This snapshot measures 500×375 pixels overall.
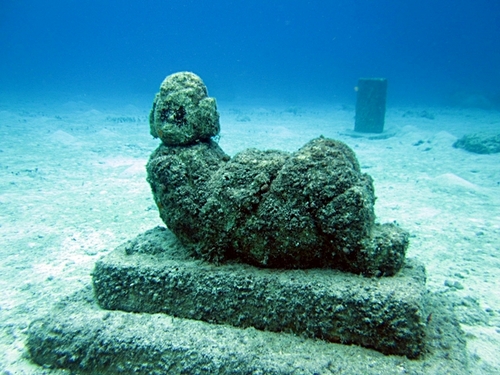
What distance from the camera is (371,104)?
16453 millimetres

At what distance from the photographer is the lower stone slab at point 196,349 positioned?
2.61 metres

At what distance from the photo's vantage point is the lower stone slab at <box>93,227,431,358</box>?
268cm

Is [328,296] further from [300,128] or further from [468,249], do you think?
[300,128]

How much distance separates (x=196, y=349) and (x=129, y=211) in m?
4.89

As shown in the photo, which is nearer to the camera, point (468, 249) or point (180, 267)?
point (180, 267)

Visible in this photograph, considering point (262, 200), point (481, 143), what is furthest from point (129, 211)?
point (481, 143)

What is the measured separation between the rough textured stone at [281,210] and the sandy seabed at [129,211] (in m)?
1.57

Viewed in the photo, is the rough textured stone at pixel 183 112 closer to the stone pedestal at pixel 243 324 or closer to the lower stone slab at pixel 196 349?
the stone pedestal at pixel 243 324

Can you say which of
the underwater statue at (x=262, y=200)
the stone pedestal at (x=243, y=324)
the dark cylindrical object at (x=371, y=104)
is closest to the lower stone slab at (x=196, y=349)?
the stone pedestal at (x=243, y=324)

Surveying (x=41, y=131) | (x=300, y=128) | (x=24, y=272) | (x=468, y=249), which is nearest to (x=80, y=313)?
(x=24, y=272)

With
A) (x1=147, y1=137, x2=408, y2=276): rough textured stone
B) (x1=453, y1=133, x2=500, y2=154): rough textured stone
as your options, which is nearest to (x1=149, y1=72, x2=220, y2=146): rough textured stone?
(x1=147, y1=137, x2=408, y2=276): rough textured stone

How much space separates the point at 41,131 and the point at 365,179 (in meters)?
16.8

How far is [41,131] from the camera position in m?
15.8

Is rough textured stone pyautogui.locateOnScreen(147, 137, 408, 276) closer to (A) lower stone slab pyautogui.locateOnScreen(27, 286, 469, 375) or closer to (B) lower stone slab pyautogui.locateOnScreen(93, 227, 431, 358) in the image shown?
(B) lower stone slab pyautogui.locateOnScreen(93, 227, 431, 358)
